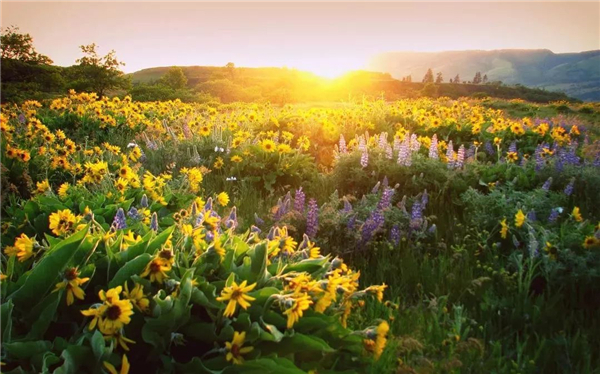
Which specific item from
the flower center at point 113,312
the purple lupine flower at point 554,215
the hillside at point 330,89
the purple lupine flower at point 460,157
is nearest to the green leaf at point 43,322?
the flower center at point 113,312

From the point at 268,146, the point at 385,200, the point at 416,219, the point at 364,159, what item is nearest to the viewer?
the point at 416,219

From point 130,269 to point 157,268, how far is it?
13cm

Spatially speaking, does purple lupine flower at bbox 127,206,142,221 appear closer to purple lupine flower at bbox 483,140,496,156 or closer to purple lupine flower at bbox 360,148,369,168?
purple lupine flower at bbox 360,148,369,168

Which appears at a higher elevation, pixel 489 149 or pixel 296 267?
pixel 296 267

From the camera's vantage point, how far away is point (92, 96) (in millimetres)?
10266

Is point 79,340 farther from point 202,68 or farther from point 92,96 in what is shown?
point 202,68

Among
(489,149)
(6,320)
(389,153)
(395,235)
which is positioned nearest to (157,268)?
(6,320)

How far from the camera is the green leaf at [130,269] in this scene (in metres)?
1.73

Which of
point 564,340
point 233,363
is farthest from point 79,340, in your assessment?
point 564,340

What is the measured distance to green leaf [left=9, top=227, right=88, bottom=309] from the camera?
1.71m

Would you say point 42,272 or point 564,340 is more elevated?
point 42,272

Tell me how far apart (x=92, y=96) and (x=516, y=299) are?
9.88 m

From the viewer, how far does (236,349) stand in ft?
5.21

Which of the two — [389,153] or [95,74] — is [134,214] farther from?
[95,74]
